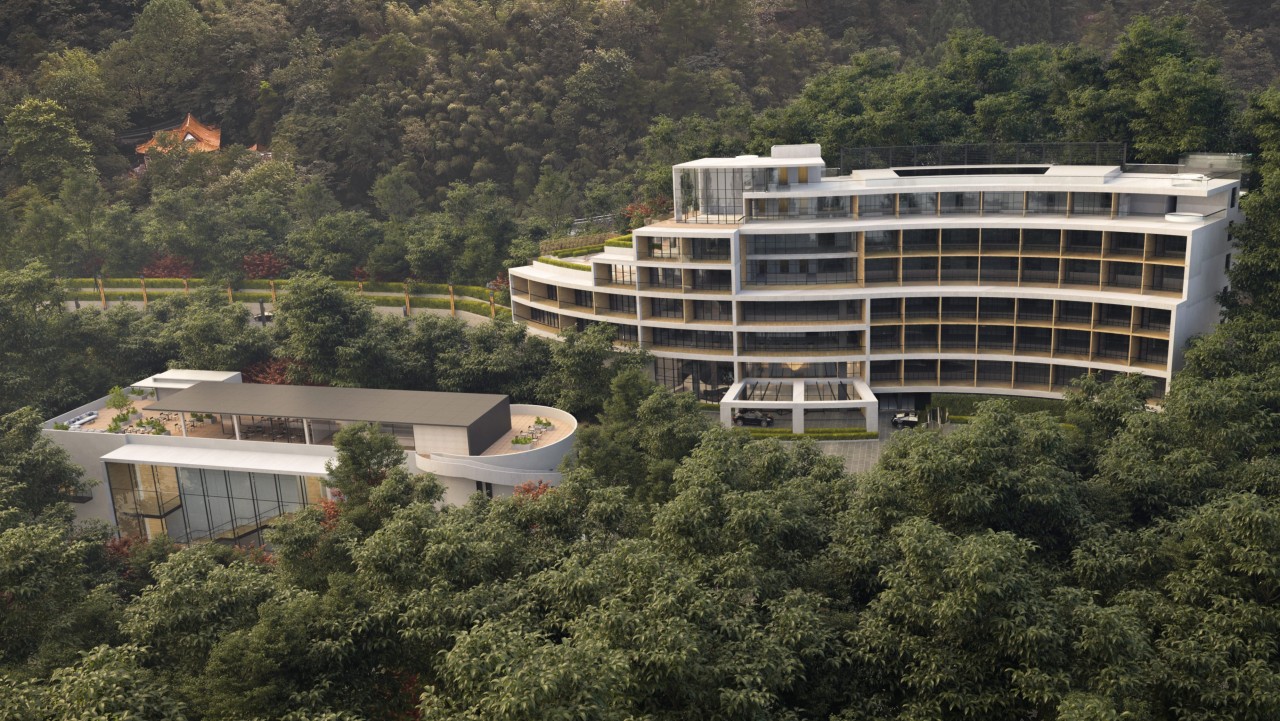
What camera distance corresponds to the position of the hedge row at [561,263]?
2559 inches

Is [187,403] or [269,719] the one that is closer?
[269,719]

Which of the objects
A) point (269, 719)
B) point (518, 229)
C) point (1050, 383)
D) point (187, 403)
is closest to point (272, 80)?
point (518, 229)

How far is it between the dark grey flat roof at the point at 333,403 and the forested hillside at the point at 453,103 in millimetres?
22614

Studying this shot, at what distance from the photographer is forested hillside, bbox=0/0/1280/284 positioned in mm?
→ 77688

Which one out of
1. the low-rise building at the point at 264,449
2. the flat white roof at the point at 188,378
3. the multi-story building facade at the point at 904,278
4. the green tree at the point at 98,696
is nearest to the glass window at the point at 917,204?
the multi-story building facade at the point at 904,278

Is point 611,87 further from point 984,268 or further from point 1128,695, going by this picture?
point 1128,695

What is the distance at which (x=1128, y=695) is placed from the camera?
2317 cm

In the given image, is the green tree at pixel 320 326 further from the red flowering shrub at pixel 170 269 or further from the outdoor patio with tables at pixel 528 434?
the red flowering shrub at pixel 170 269

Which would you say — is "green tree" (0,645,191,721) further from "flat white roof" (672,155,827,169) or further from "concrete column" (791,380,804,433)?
"flat white roof" (672,155,827,169)

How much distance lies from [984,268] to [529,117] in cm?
6110

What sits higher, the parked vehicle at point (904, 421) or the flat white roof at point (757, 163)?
the flat white roof at point (757, 163)

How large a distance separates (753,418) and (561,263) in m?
18.2

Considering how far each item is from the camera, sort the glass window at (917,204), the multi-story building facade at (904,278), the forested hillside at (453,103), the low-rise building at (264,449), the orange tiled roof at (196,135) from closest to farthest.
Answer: the low-rise building at (264,449) → the multi-story building facade at (904,278) → the glass window at (917,204) → the forested hillside at (453,103) → the orange tiled roof at (196,135)

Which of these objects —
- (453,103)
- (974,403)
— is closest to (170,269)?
(453,103)
